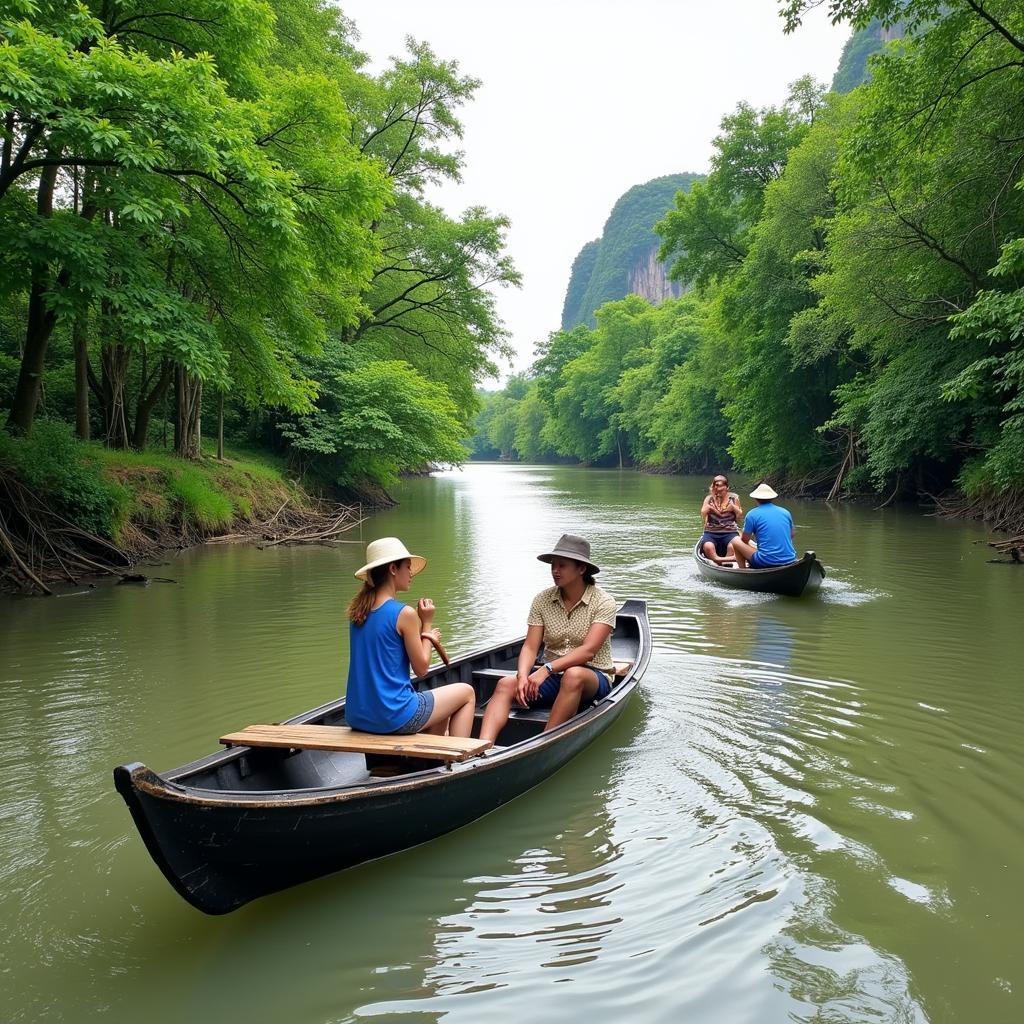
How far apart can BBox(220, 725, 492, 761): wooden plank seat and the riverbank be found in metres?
8.43

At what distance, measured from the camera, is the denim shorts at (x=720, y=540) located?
13234mm

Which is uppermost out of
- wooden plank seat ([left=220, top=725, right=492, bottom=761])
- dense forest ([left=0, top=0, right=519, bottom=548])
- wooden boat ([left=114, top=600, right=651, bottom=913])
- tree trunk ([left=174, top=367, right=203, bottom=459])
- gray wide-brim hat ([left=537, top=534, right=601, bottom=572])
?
dense forest ([left=0, top=0, right=519, bottom=548])

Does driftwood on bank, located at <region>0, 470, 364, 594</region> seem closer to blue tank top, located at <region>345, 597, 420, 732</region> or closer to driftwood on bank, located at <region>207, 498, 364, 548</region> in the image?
driftwood on bank, located at <region>207, 498, 364, 548</region>

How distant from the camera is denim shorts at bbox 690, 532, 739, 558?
13.2 m

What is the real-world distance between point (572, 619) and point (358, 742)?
2.06 m

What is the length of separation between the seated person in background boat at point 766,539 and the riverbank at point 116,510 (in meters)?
9.24

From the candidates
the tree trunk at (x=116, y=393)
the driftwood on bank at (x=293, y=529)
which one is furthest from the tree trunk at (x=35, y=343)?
the driftwood on bank at (x=293, y=529)

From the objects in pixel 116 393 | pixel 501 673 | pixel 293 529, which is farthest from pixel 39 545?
pixel 501 673

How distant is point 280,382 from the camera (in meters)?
14.0

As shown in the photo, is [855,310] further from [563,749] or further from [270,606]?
[563,749]

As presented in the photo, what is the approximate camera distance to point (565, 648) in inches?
228

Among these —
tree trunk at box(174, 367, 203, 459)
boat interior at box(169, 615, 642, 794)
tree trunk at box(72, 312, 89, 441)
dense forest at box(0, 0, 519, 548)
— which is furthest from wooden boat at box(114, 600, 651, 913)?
tree trunk at box(174, 367, 203, 459)

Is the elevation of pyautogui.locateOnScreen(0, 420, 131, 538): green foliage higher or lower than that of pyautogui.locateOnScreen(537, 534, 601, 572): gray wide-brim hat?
higher

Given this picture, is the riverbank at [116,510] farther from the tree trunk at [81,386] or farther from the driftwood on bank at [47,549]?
the tree trunk at [81,386]
